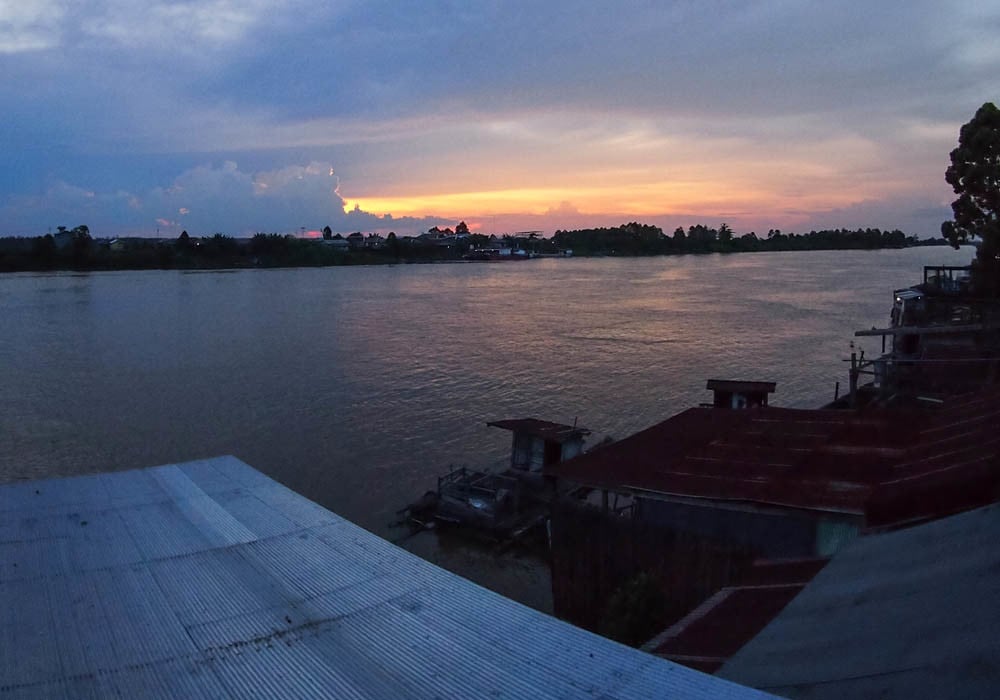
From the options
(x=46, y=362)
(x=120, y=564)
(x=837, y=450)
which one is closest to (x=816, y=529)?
(x=837, y=450)

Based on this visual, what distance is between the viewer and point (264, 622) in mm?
4621

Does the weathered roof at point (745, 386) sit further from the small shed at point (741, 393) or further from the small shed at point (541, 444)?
the small shed at point (541, 444)

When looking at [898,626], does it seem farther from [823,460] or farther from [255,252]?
[255,252]

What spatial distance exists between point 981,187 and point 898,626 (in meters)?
20.2

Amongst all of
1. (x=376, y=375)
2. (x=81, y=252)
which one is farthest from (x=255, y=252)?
(x=376, y=375)

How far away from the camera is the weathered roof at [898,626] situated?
334 centimetres

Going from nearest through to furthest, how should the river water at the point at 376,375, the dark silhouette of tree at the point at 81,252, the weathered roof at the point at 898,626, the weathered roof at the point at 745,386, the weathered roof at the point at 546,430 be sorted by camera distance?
the weathered roof at the point at 898,626
the weathered roof at the point at 546,430
the weathered roof at the point at 745,386
the river water at the point at 376,375
the dark silhouette of tree at the point at 81,252

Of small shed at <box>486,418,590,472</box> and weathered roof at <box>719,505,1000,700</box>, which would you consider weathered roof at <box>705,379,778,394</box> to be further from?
weathered roof at <box>719,505,1000,700</box>

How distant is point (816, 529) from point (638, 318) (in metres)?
36.3

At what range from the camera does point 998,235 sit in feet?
60.6

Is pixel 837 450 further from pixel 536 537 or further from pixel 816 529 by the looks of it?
pixel 536 537

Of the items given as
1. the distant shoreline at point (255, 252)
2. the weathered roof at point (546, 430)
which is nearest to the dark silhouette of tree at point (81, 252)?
the distant shoreline at point (255, 252)

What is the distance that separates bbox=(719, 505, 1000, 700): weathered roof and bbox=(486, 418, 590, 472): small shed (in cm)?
917

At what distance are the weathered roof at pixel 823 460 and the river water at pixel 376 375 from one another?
12.7ft
